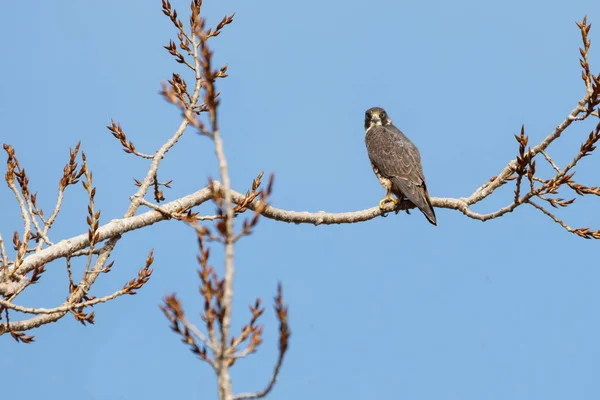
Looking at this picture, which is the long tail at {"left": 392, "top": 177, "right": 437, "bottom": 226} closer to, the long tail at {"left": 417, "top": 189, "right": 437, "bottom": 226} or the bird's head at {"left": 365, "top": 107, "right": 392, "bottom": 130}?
the long tail at {"left": 417, "top": 189, "right": 437, "bottom": 226}

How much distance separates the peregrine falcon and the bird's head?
0.09 metres

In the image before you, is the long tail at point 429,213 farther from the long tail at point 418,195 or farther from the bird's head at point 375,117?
the bird's head at point 375,117

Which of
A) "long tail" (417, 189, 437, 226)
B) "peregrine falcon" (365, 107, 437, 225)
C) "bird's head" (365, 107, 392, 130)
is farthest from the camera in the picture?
"bird's head" (365, 107, 392, 130)

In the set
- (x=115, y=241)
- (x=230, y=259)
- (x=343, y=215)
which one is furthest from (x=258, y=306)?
(x=343, y=215)

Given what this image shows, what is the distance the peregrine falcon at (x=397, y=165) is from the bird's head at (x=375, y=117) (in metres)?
0.09

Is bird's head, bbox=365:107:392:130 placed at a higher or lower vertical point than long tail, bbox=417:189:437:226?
higher

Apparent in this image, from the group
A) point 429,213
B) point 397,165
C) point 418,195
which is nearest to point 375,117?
point 397,165

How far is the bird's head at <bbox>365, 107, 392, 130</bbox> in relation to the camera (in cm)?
1058

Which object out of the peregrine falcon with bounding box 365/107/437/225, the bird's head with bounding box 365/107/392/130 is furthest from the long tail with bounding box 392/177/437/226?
the bird's head with bounding box 365/107/392/130

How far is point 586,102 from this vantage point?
246 inches

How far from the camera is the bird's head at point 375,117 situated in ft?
34.7

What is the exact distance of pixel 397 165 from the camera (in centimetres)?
904

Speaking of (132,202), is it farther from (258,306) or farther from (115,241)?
(258,306)

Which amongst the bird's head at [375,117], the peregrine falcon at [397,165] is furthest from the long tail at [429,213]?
the bird's head at [375,117]
